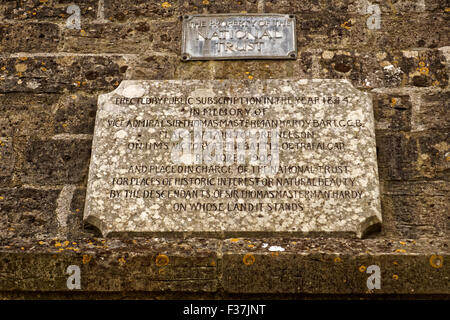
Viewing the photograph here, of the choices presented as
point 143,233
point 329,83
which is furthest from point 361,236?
point 143,233

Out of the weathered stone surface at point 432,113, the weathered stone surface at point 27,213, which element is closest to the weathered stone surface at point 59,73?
the weathered stone surface at point 27,213

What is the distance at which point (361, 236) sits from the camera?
8.30ft

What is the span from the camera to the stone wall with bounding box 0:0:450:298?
2.36m

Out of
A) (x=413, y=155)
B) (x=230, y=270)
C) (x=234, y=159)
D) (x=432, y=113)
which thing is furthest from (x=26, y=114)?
(x=432, y=113)

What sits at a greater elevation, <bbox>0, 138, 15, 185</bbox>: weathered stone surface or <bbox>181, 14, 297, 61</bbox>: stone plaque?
<bbox>181, 14, 297, 61</bbox>: stone plaque

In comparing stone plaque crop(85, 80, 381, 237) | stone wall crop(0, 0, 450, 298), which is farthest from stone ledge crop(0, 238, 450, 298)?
stone plaque crop(85, 80, 381, 237)

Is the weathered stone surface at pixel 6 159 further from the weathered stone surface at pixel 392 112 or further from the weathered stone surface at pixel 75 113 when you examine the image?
the weathered stone surface at pixel 392 112

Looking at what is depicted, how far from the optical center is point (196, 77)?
10.0ft

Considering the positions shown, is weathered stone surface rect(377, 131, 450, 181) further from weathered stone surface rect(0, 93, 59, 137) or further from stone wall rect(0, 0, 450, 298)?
weathered stone surface rect(0, 93, 59, 137)

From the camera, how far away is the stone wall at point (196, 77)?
236 cm

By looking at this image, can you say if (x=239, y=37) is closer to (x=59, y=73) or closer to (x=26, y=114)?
(x=59, y=73)

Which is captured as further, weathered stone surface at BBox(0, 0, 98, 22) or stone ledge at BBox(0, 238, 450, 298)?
weathered stone surface at BBox(0, 0, 98, 22)

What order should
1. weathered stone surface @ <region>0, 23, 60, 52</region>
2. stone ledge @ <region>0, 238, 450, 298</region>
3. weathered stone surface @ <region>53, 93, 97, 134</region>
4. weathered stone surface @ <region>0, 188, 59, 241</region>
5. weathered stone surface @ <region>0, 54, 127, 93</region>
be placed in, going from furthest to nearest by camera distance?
weathered stone surface @ <region>0, 23, 60, 52</region>, weathered stone surface @ <region>0, 54, 127, 93</region>, weathered stone surface @ <region>53, 93, 97, 134</region>, weathered stone surface @ <region>0, 188, 59, 241</region>, stone ledge @ <region>0, 238, 450, 298</region>

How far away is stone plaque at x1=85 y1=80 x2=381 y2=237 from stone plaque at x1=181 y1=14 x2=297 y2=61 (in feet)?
0.80
